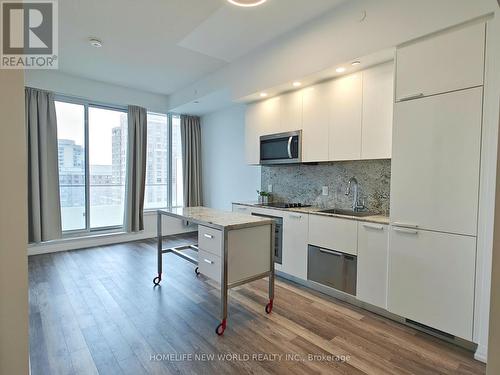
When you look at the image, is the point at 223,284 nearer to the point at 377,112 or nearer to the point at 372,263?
the point at 372,263

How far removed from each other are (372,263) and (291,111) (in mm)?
2040

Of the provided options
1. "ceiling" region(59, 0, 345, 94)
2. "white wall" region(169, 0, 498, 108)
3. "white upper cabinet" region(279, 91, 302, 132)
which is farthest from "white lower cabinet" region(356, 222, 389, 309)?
"ceiling" region(59, 0, 345, 94)

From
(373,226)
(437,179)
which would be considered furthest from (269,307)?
(437,179)

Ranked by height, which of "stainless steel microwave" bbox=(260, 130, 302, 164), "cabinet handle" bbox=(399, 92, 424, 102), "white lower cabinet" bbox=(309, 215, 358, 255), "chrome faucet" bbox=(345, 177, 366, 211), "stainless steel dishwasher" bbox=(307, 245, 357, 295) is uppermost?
"cabinet handle" bbox=(399, 92, 424, 102)

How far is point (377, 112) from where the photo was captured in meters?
2.54

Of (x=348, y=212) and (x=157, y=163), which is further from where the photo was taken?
(x=157, y=163)

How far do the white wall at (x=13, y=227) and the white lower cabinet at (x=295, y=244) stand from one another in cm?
253

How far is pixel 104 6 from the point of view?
8.63 feet

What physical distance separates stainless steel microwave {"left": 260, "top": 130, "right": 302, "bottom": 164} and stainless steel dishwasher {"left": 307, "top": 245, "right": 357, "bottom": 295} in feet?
3.83

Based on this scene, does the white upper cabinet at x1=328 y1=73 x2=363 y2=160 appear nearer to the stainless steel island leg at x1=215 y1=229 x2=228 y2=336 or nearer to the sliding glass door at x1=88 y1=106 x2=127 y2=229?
the stainless steel island leg at x1=215 y1=229 x2=228 y2=336

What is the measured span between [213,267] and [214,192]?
11.8ft

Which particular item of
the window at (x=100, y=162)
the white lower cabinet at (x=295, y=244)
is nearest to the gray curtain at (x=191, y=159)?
the window at (x=100, y=162)

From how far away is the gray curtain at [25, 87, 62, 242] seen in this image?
4.09 metres

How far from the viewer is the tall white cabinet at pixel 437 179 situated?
1892mm
